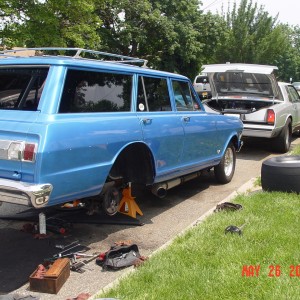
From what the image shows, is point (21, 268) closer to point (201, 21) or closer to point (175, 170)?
point (175, 170)

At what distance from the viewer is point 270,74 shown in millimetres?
9641

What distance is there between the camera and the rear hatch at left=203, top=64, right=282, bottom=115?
32.7 feet

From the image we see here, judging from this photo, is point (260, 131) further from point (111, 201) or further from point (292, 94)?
point (111, 201)

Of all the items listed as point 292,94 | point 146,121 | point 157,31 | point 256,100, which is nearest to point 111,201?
point 146,121

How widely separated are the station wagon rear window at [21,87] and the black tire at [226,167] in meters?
3.89

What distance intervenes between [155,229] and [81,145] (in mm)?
A: 1762

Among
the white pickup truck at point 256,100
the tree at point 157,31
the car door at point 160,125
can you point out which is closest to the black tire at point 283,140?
the white pickup truck at point 256,100

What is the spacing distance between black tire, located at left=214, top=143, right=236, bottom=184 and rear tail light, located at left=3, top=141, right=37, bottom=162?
4192 millimetres

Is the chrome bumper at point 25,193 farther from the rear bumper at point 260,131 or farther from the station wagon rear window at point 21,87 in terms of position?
the rear bumper at point 260,131

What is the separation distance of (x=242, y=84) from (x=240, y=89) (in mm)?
182

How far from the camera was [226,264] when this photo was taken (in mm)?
3637

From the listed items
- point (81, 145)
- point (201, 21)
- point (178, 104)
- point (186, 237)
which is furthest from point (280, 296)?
point (201, 21)

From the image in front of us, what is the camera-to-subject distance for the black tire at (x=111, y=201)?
4.58 m

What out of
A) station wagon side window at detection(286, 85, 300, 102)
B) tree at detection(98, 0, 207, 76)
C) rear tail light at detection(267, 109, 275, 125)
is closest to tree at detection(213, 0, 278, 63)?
tree at detection(98, 0, 207, 76)
